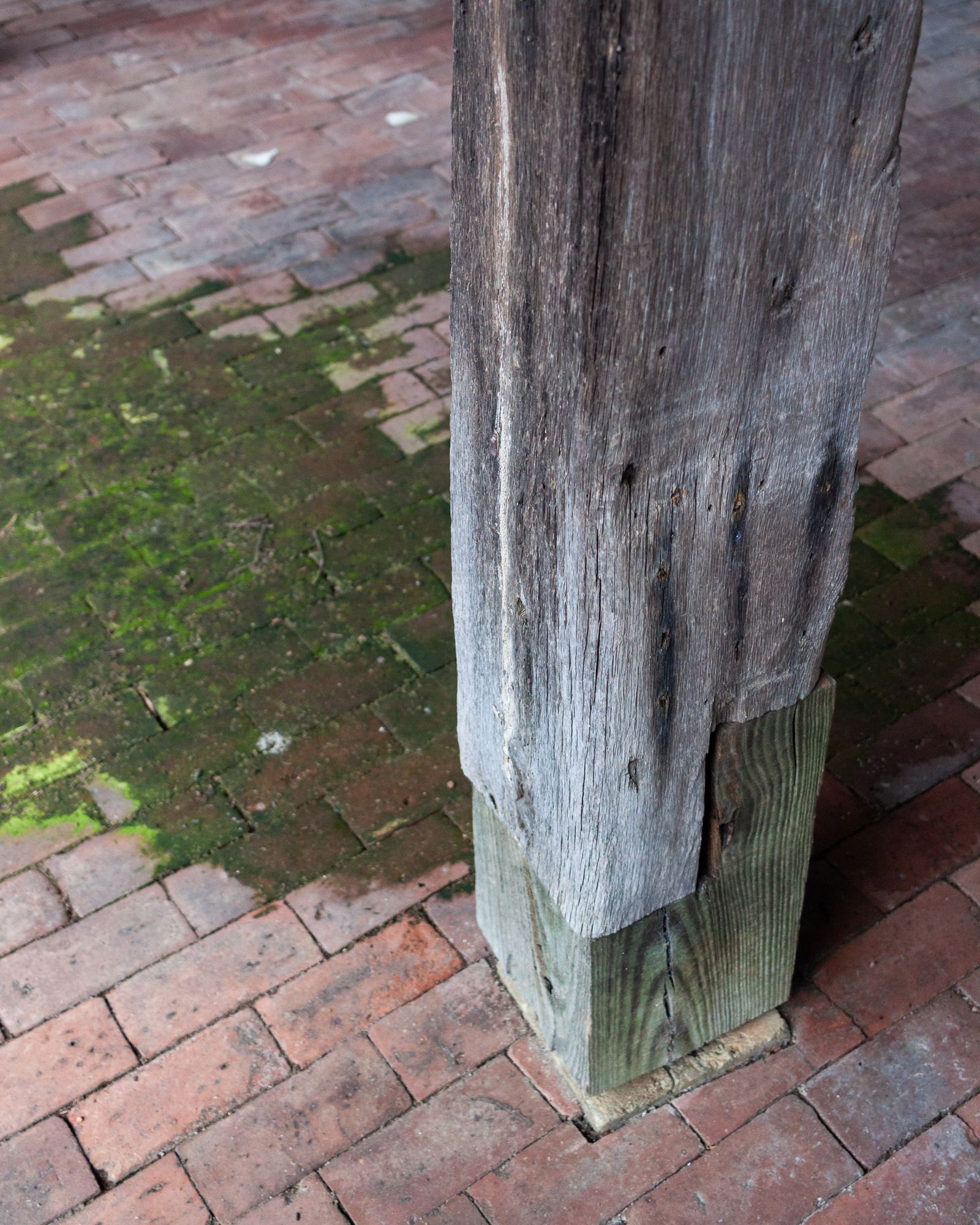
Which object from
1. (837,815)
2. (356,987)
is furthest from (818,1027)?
(356,987)

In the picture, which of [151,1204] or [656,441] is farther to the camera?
[151,1204]

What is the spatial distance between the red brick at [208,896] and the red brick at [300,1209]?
0.71 m

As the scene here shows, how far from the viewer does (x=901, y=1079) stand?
8.70 ft

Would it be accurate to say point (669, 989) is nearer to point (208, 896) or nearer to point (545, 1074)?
point (545, 1074)

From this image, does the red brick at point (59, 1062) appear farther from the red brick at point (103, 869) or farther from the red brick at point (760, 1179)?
the red brick at point (760, 1179)

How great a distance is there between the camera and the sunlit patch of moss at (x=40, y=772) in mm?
3385

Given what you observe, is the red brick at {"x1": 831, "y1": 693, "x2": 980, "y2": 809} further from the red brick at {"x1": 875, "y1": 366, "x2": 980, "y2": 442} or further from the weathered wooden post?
the red brick at {"x1": 875, "y1": 366, "x2": 980, "y2": 442}

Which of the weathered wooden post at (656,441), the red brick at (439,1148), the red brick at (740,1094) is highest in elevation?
the weathered wooden post at (656,441)

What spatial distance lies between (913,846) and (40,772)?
92.3 inches

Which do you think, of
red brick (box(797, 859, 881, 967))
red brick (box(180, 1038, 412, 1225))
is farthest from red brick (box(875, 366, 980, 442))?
red brick (box(180, 1038, 412, 1225))

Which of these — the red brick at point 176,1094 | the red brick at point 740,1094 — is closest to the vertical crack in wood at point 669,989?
the red brick at point 740,1094

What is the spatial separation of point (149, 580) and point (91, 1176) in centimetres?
192

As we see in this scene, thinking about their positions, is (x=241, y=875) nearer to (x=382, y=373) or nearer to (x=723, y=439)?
(x=723, y=439)

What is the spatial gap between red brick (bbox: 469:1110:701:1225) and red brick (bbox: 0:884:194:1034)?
39.2 inches
